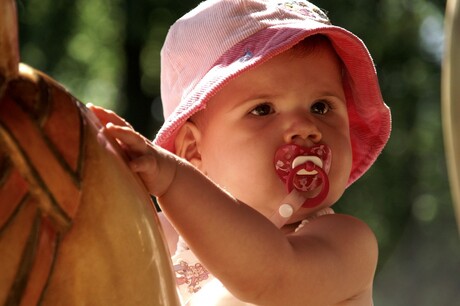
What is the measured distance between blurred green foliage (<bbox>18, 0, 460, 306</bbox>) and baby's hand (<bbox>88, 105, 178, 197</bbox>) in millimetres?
7722

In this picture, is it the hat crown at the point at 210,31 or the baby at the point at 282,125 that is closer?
the baby at the point at 282,125

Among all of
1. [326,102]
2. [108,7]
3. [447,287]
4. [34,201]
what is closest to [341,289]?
[326,102]

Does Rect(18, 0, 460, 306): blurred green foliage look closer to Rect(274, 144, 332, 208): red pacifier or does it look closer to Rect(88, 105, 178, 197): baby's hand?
Rect(274, 144, 332, 208): red pacifier

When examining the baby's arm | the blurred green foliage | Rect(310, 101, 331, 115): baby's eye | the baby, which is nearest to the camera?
the baby's arm

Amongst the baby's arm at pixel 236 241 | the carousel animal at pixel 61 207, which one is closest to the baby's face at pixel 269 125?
the baby's arm at pixel 236 241

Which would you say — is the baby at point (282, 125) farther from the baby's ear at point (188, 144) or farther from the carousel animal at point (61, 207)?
the carousel animal at point (61, 207)

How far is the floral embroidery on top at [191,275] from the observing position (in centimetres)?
197

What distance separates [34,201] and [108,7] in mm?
8717

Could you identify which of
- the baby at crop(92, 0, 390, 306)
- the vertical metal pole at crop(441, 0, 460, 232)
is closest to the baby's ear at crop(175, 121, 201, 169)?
the baby at crop(92, 0, 390, 306)

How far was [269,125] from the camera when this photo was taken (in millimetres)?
1862

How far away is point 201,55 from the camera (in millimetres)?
2016

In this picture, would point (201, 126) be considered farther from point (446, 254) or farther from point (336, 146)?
point (446, 254)

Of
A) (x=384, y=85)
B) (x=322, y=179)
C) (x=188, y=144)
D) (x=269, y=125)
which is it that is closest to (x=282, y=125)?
(x=269, y=125)

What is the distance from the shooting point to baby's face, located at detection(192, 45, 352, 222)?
72.7 inches
